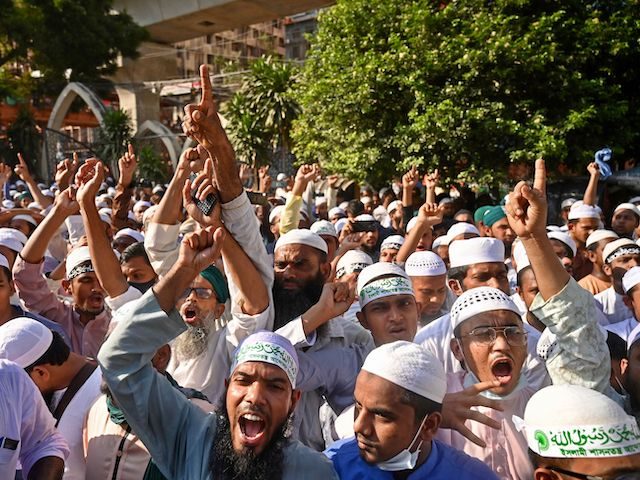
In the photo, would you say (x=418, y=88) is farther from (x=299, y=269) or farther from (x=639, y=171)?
(x=299, y=269)

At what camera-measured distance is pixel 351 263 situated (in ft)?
17.7

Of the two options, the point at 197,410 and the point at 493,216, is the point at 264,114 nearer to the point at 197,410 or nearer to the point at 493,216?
the point at 493,216

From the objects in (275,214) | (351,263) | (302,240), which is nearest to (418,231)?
(351,263)

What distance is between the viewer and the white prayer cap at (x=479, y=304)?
10.0ft

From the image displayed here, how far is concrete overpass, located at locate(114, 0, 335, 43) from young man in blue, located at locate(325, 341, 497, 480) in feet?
77.4

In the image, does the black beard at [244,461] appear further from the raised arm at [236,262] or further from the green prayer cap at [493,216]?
the green prayer cap at [493,216]

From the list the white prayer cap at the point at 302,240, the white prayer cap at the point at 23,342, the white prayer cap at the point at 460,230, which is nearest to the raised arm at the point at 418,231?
the white prayer cap at the point at 460,230

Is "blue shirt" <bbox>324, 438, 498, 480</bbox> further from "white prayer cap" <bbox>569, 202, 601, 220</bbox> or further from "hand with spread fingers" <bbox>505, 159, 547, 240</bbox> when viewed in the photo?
"white prayer cap" <bbox>569, 202, 601, 220</bbox>

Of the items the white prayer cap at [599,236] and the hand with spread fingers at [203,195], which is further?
the white prayer cap at [599,236]

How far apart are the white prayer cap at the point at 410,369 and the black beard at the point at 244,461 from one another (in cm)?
42

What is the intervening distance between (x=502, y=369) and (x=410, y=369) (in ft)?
2.12

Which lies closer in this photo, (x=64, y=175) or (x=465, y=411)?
(x=465, y=411)

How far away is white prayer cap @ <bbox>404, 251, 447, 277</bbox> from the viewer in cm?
483

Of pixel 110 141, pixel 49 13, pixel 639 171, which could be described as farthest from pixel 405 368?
pixel 49 13
